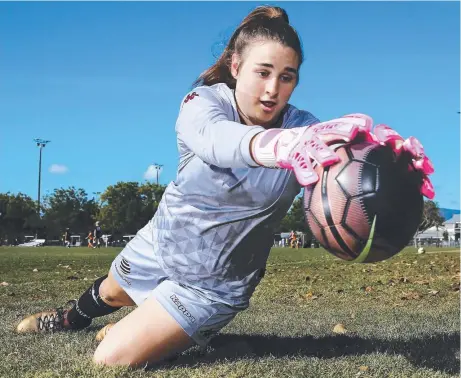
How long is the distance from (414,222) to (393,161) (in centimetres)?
34

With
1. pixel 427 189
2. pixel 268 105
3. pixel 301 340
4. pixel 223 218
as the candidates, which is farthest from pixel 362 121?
pixel 301 340

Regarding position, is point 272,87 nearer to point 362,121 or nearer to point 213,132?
point 213,132

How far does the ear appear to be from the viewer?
157 inches

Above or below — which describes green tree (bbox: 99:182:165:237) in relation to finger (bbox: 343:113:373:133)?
above

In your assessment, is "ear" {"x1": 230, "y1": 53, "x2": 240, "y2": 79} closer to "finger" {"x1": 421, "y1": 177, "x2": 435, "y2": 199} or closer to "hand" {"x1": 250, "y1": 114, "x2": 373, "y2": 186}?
"hand" {"x1": 250, "y1": 114, "x2": 373, "y2": 186}

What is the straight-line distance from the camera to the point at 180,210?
431 centimetres

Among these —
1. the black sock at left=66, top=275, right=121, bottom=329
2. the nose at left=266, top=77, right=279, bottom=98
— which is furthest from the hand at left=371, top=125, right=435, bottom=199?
the black sock at left=66, top=275, right=121, bottom=329

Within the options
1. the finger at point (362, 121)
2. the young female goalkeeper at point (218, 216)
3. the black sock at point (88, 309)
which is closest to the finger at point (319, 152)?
the finger at point (362, 121)

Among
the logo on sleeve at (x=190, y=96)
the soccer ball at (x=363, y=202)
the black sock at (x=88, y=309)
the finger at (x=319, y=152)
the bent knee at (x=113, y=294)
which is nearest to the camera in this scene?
the finger at (x=319, y=152)

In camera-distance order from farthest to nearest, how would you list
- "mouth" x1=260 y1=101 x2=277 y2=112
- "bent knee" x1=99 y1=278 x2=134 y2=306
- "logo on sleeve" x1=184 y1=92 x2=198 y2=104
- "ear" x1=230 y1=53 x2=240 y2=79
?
"bent knee" x1=99 y1=278 x2=134 y2=306
"ear" x1=230 y1=53 x2=240 y2=79
"mouth" x1=260 y1=101 x2=277 y2=112
"logo on sleeve" x1=184 y1=92 x2=198 y2=104

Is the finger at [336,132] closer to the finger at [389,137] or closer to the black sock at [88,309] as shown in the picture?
the finger at [389,137]

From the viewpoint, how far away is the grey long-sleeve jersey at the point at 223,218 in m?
4.10

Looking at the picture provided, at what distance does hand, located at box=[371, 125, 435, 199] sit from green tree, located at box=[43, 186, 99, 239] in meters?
79.1

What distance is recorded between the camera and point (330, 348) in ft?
16.3
